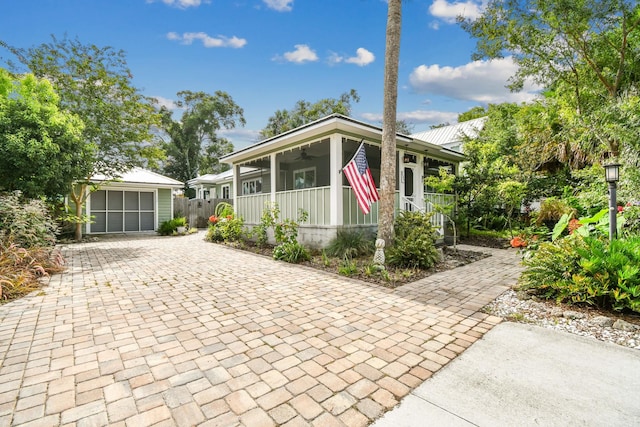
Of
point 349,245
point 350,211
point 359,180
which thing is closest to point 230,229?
point 350,211

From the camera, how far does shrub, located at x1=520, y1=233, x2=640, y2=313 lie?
11.3 feet

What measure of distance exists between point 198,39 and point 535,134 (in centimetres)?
1410

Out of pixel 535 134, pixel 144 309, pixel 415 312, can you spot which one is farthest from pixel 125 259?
pixel 535 134

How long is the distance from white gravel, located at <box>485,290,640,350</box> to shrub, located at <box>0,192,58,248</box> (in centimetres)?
910

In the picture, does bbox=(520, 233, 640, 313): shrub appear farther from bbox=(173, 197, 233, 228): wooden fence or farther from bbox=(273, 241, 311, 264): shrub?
bbox=(173, 197, 233, 228): wooden fence

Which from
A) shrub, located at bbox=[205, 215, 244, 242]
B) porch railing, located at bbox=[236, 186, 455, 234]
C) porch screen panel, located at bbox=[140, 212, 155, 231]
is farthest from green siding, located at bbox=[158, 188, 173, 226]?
porch railing, located at bbox=[236, 186, 455, 234]

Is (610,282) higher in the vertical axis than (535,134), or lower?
lower

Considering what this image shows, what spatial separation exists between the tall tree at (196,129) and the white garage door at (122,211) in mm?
16426

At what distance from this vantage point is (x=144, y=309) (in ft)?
12.8

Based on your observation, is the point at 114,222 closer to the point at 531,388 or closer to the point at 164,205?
the point at 164,205

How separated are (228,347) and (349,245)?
4.77m

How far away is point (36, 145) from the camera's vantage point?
7.35 m

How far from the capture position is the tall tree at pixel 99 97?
1108 centimetres

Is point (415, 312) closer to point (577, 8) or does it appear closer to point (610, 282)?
point (610, 282)
